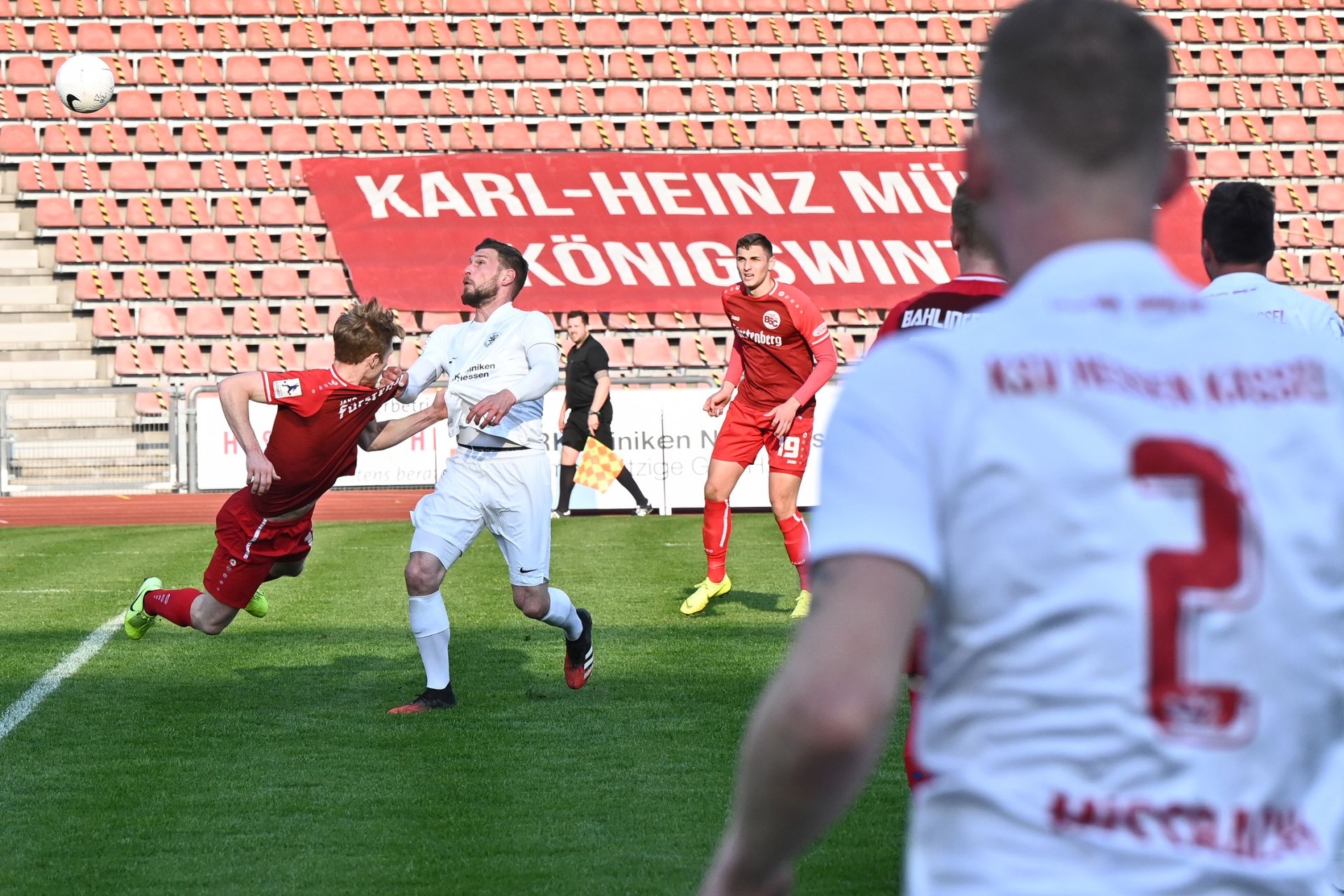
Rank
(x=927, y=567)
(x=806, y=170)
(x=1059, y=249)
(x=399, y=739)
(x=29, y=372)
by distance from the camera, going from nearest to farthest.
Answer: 1. (x=927, y=567)
2. (x=1059, y=249)
3. (x=399, y=739)
4. (x=29, y=372)
5. (x=806, y=170)

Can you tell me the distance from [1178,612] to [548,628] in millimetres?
8058

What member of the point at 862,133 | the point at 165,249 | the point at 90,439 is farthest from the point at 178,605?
the point at 862,133

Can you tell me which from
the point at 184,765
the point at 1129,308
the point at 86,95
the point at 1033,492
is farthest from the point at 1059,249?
the point at 86,95

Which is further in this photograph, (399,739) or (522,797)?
(399,739)

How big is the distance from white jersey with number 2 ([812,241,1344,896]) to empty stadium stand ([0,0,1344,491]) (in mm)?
21921

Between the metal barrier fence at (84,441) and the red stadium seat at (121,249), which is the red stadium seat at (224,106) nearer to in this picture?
the red stadium seat at (121,249)

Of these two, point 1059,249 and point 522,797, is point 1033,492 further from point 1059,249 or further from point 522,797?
point 522,797

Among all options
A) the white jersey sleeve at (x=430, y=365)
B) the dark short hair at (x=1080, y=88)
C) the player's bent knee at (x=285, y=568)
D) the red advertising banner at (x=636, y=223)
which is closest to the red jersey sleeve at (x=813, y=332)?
the white jersey sleeve at (x=430, y=365)

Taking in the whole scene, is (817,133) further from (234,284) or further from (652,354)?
(234,284)

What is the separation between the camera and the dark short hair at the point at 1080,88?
1.40 meters

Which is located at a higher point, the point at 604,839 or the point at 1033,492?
the point at 1033,492

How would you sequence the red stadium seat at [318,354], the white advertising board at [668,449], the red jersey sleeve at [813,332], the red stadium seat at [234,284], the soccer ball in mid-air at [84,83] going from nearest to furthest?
1. the red jersey sleeve at [813,332]
2. the white advertising board at [668,449]
3. the soccer ball in mid-air at [84,83]
4. the red stadium seat at [318,354]
5. the red stadium seat at [234,284]

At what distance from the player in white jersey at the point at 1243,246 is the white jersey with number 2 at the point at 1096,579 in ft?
10.0

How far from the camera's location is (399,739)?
6.23 meters
